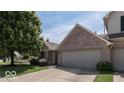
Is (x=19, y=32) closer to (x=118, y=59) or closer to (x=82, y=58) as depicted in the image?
(x=82, y=58)

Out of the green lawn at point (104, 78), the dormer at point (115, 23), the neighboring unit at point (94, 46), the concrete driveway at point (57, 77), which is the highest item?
the dormer at point (115, 23)

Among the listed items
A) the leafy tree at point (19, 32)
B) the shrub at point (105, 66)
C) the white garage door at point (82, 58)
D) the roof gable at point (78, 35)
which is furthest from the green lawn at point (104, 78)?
the leafy tree at point (19, 32)

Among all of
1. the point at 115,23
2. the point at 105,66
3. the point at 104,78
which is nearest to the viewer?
the point at 104,78

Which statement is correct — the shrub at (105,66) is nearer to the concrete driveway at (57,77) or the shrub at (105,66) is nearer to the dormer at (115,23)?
the concrete driveway at (57,77)

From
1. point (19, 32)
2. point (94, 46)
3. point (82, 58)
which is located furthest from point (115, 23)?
point (19, 32)

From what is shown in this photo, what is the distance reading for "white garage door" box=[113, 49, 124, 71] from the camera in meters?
18.0

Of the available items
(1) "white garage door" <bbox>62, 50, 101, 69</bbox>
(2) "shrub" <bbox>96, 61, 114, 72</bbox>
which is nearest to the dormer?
(1) "white garage door" <bbox>62, 50, 101, 69</bbox>

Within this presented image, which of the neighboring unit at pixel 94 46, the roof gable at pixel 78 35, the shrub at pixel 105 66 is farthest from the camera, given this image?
the roof gable at pixel 78 35

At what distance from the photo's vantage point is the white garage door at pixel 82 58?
18891mm

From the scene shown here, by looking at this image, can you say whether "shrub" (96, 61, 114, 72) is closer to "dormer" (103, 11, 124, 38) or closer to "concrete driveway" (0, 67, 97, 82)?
"concrete driveway" (0, 67, 97, 82)

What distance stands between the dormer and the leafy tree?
7714mm

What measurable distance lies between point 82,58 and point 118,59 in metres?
3.72

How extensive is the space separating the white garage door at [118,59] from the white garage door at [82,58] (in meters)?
1.53

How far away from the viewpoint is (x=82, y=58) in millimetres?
19922
